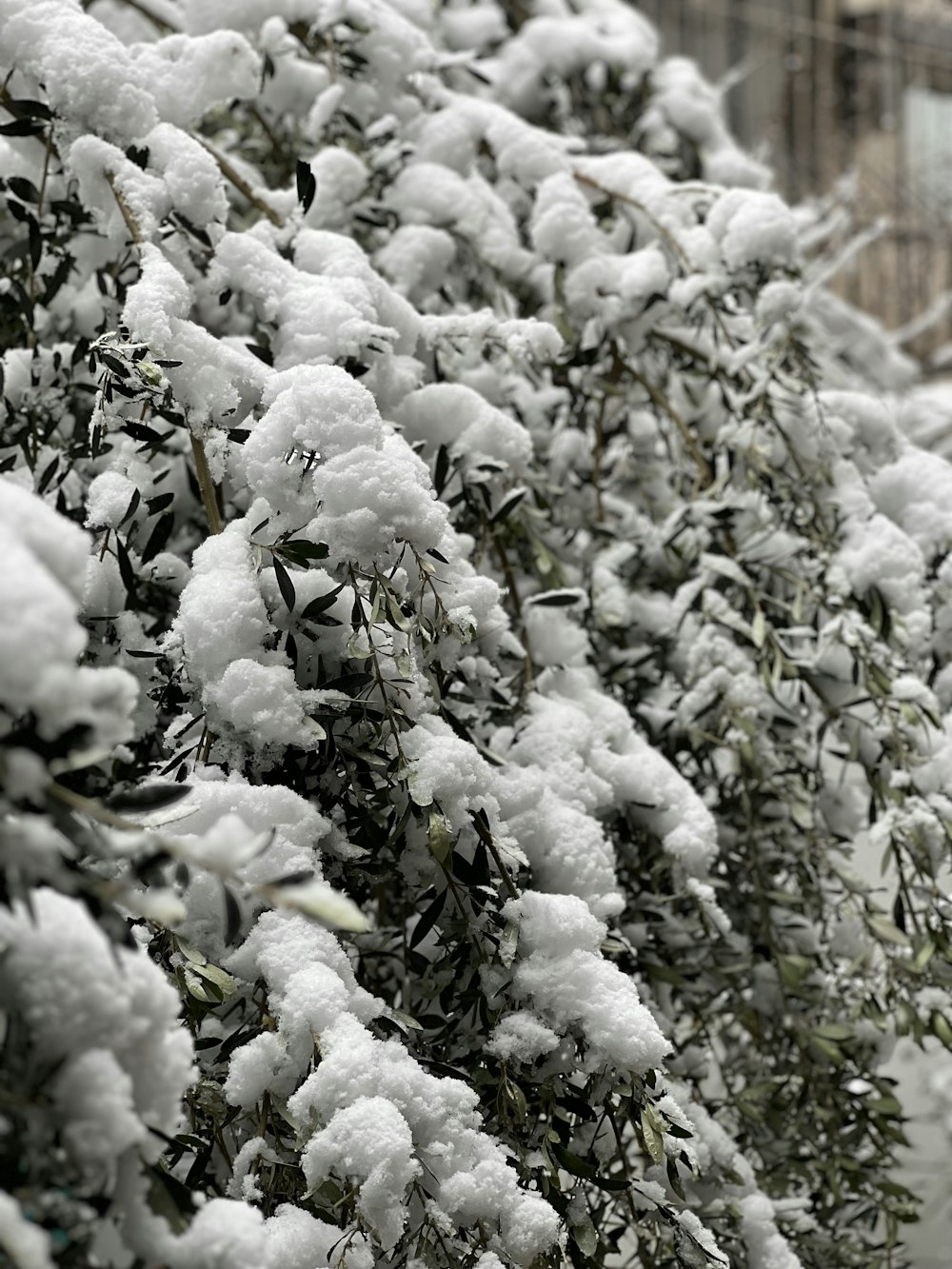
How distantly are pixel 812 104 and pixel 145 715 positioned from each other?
562 cm

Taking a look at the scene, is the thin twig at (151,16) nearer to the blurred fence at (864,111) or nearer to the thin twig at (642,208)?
the thin twig at (642,208)

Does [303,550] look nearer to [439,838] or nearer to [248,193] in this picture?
[439,838]

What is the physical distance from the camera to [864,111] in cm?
606

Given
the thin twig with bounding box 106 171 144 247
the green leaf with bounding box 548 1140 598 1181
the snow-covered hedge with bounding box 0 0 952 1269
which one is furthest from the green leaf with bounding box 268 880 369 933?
the thin twig with bounding box 106 171 144 247

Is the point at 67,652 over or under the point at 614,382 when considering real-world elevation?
over

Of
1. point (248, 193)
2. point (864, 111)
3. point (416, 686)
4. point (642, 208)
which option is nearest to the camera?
point (416, 686)

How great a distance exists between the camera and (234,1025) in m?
1.13

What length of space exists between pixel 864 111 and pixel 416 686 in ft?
19.2

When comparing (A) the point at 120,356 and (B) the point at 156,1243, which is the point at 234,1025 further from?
(A) the point at 120,356

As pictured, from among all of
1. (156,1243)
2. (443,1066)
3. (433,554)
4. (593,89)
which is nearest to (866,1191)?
(443,1066)

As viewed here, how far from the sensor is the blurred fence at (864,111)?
561 cm

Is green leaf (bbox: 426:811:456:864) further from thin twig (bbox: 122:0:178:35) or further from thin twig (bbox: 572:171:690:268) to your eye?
thin twig (bbox: 122:0:178:35)

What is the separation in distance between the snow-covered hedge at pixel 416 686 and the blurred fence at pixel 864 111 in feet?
13.0

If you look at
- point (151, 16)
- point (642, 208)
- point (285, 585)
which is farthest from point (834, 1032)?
point (151, 16)
